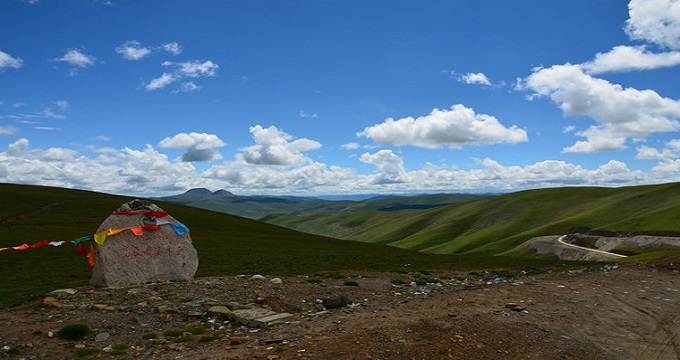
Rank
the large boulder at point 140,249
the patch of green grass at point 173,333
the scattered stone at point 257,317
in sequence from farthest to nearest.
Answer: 1. the large boulder at point 140,249
2. the scattered stone at point 257,317
3. the patch of green grass at point 173,333

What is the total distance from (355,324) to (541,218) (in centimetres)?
15866

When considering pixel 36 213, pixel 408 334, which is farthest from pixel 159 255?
pixel 36 213

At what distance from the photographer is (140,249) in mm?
22531

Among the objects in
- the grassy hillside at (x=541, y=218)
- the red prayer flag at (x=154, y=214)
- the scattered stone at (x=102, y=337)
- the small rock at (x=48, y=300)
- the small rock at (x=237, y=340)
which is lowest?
the grassy hillside at (x=541, y=218)

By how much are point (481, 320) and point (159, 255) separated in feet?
57.5

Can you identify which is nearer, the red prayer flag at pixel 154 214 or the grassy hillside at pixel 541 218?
the red prayer flag at pixel 154 214

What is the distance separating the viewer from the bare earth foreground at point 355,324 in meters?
12.0

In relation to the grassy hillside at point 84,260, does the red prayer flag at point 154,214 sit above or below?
above

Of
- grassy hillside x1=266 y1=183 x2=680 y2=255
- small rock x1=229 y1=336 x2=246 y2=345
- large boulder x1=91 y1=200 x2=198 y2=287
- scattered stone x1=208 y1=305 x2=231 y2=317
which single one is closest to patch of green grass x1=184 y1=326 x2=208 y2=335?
scattered stone x1=208 y1=305 x2=231 y2=317

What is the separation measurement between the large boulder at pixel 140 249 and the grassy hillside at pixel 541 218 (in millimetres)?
101726

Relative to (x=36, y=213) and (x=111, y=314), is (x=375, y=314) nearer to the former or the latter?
(x=111, y=314)

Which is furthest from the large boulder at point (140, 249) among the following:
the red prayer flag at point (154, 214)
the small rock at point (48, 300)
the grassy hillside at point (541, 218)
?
the grassy hillside at point (541, 218)

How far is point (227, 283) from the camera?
77.4 feet

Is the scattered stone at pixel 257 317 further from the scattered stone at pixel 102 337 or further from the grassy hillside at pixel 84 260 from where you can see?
the grassy hillside at pixel 84 260
